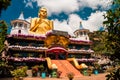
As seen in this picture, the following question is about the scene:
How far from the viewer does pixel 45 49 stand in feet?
125

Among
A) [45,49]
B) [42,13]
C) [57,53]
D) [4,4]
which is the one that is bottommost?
[57,53]

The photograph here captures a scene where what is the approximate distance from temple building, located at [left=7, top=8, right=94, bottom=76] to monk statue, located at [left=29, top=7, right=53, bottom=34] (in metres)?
0.92

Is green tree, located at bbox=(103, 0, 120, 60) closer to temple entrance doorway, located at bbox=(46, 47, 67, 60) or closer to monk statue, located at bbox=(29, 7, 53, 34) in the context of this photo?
temple entrance doorway, located at bbox=(46, 47, 67, 60)

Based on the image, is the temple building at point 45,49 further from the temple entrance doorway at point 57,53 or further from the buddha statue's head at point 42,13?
the buddha statue's head at point 42,13

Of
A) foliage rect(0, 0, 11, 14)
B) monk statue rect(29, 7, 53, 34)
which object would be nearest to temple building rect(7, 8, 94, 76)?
monk statue rect(29, 7, 53, 34)

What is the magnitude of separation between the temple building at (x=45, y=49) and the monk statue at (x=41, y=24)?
916mm

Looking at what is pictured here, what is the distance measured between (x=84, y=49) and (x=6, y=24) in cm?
2340

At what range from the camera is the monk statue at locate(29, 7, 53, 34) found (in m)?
45.4

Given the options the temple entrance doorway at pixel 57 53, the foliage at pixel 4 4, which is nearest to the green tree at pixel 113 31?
the foliage at pixel 4 4

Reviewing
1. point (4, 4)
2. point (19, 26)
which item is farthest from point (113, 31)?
point (19, 26)

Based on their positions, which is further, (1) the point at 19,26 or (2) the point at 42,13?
(2) the point at 42,13

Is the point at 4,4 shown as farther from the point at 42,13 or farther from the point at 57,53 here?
the point at 42,13

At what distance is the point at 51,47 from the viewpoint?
125 feet

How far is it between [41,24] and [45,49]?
10192mm
